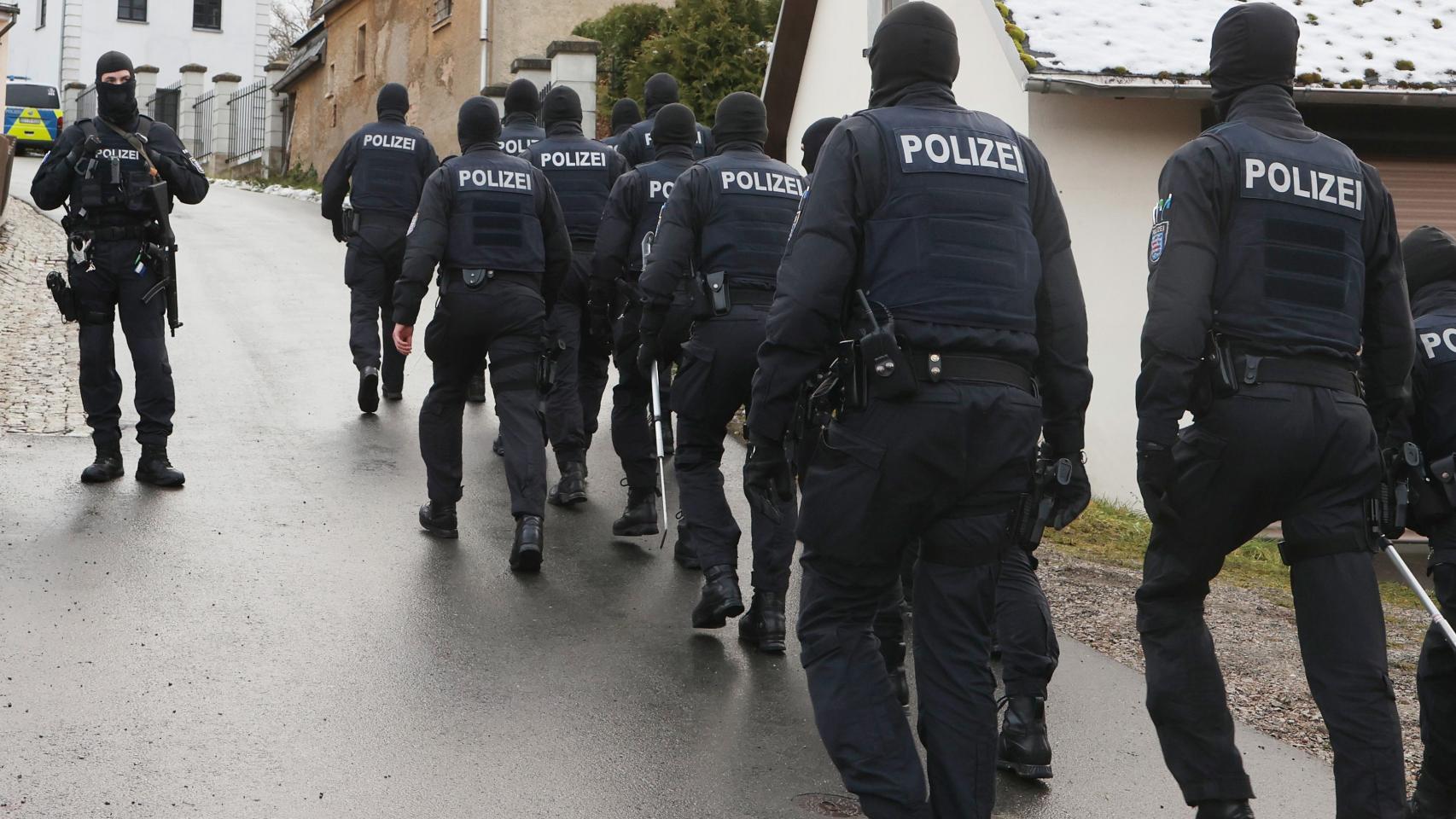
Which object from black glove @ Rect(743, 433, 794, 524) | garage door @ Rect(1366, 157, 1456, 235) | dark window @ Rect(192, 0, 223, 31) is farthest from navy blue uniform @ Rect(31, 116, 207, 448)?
dark window @ Rect(192, 0, 223, 31)

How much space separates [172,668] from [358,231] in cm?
584

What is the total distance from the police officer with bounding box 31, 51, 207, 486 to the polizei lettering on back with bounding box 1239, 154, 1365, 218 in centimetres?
597

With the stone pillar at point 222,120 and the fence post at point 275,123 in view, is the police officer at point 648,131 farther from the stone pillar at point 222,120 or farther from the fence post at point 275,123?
the stone pillar at point 222,120

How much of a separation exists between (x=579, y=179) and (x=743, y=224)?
9.93 ft

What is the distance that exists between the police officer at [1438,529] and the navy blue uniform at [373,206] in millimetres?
7425

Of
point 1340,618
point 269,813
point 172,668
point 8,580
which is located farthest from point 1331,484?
point 8,580

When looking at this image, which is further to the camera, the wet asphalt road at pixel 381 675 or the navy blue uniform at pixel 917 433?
the wet asphalt road at pixel 381 675

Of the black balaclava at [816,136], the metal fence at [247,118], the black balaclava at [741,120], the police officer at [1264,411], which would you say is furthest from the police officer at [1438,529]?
the metal fence at [247,118]

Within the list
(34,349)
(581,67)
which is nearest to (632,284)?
(34,349)

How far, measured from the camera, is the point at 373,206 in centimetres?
1091

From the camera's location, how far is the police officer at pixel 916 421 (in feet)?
13.0

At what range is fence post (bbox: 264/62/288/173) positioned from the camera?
38500mm

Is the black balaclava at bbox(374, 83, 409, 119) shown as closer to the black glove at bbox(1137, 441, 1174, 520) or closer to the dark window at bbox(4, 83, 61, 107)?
the black glove at bbox(1137, 441, 1174, 520)

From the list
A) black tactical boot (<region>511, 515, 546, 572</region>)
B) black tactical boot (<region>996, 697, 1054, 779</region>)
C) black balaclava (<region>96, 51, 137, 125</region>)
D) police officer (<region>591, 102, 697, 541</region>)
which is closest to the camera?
black tactical boot (<region>996, 697, 1054, 779</region>)
